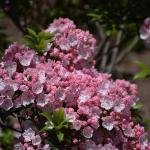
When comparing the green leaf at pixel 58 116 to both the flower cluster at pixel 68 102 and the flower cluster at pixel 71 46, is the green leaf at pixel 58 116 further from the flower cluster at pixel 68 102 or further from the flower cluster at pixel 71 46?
the flower cluster at pixel 71 46

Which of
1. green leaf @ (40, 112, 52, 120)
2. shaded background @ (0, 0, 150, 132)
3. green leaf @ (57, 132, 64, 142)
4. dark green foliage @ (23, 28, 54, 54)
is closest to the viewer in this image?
green leaf @ (57, 132, 64, 142)

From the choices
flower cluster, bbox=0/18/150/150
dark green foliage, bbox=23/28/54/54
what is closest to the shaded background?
dark green foliage, bbox=23/28/54/54

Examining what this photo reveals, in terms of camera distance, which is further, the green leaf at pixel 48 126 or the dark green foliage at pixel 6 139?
the dark green foliage at pixel 6 139

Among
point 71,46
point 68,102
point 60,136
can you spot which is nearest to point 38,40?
point 71,46

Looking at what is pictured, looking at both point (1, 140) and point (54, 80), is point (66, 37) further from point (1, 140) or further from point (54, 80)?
point (1, 140)

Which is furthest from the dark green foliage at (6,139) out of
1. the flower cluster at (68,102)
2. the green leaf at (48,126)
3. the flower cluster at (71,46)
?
the green leaf at (48,126)

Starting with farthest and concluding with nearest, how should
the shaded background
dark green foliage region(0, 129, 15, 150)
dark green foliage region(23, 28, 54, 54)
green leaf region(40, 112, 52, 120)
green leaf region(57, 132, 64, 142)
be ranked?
1. dark green foliage region(0, 129, 15, 150)
2. the shaded background
3. dark green foliage region(23, 28, 54, 54)
4. green leaf region(40, 112, 52, 120)
5. green leaf region(57, 132, 64, 142)

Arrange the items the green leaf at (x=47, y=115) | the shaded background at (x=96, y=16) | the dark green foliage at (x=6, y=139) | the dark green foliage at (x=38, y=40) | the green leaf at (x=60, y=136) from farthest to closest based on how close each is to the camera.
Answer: the dark green foliage at (x=6, y=139)
the shaded background at (x=96, y=16)
the dark green foliage at (x=38, y=40)
the green leaf at (x=47, y=115)
the green leaf at (x=60, y=136)

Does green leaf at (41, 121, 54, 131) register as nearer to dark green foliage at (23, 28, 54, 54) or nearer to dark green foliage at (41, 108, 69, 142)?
dark green foliage at (41, 108, 69, 142)

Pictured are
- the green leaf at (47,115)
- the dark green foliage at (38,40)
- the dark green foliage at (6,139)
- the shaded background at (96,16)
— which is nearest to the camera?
the green leaf at (47,115)
